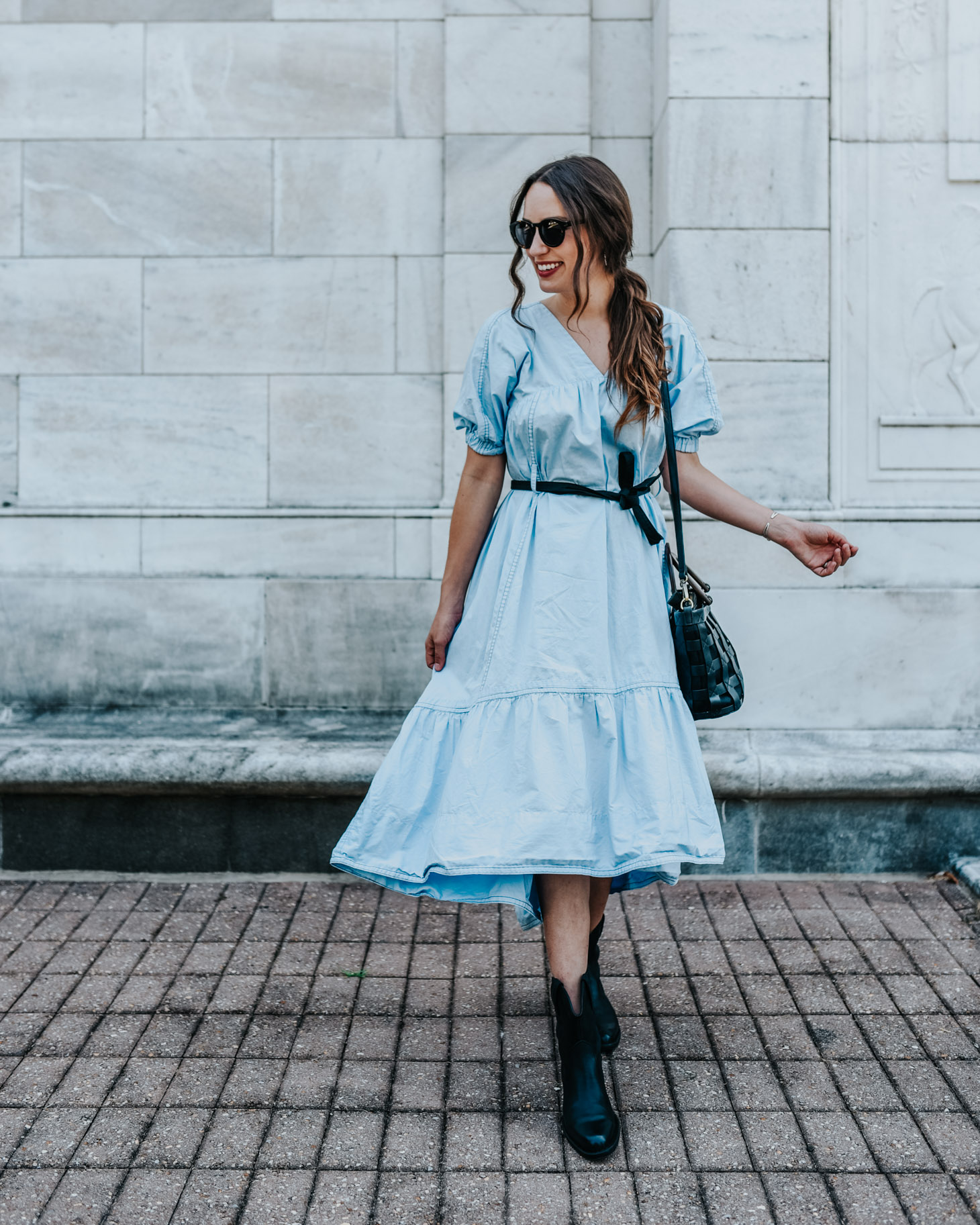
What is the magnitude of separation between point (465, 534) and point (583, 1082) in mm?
1239

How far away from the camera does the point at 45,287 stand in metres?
4.61

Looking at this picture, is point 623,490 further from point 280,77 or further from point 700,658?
point 280,77

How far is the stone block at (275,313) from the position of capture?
15.0ft

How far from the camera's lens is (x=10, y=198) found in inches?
181

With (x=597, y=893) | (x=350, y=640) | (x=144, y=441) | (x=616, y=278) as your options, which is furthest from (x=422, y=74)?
(x=597, y=893)

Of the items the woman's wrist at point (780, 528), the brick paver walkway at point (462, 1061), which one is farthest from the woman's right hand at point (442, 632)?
the brick paver walkway at point (462, 1061)

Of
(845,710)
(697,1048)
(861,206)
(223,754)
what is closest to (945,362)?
(861,206)

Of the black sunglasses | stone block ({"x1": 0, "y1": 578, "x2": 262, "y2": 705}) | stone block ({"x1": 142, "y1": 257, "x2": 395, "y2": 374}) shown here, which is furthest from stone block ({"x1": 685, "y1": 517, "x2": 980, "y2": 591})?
the black sunglasses

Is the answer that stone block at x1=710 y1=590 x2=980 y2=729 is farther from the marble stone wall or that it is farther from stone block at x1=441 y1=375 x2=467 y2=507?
stone block at x1=441 y1=375 x2=467 y2=507

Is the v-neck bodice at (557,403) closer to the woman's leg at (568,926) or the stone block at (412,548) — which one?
the woman's leg at (568,926)

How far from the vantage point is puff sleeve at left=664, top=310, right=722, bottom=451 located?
8.43ft

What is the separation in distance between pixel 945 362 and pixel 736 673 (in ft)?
7.83

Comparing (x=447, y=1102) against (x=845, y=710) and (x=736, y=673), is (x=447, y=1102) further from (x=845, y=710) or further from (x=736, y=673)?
(x=845, y=710)

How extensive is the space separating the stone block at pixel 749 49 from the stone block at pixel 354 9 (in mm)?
1026
